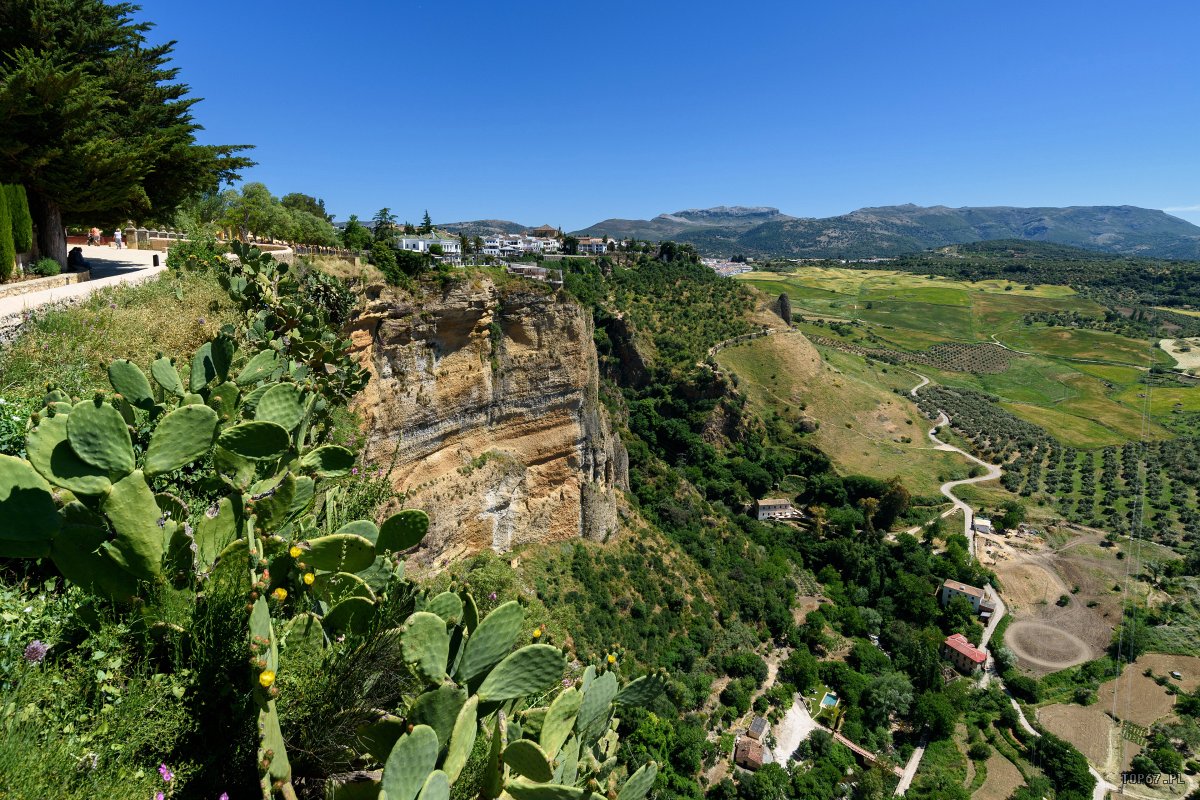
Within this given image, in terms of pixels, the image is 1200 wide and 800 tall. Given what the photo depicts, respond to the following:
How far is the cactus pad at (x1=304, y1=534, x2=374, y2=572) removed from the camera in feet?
10.1

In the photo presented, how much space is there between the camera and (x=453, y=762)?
7.49 feet

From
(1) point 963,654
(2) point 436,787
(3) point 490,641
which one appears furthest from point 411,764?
(1) point 963,654

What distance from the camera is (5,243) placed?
30.4 ft

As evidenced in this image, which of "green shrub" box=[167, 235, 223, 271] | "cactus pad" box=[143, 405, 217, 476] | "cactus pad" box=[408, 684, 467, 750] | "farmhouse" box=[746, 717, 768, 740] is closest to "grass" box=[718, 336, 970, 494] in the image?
"farmhouse" box=[746, 717, 768, 740]

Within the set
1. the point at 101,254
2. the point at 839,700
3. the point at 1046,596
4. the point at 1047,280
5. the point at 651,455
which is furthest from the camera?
the point at 1047,280

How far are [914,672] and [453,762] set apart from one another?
33450 mm

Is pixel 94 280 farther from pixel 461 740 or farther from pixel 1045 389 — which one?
pixel 1045 389

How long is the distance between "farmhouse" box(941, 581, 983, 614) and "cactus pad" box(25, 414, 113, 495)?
129 feet

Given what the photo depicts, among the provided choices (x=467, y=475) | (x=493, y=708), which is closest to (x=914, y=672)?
(x=467, y=475)

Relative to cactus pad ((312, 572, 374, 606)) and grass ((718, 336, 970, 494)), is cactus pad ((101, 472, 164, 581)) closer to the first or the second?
cactus pad ((312, 572, 374, 606))

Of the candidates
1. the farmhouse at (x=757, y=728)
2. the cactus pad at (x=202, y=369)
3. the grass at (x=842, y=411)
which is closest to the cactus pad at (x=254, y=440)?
the cactus pad at (x=202, y=369)

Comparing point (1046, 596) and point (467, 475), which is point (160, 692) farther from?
point (1046, 596)

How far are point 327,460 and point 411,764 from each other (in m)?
2.42

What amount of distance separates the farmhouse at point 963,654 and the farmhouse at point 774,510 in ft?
38.2
